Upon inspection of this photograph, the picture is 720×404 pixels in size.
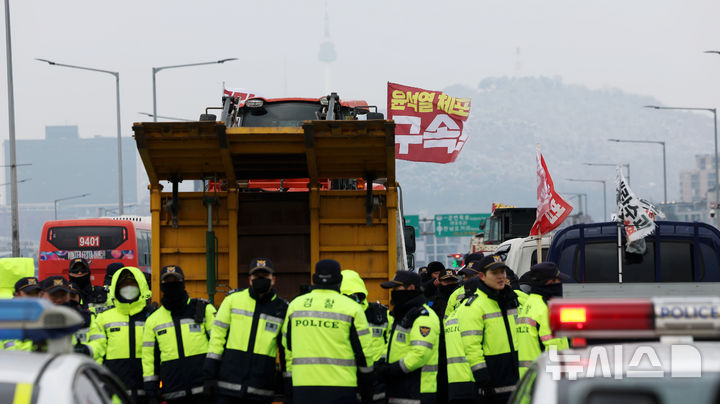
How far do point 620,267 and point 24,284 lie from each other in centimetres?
578

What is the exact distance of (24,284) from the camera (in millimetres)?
9695

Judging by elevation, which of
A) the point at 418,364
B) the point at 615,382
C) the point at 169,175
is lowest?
the point at 418,364

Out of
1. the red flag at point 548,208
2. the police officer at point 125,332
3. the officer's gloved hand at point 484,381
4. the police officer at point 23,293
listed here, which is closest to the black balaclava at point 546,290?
the officer's gloved hand at point 484,381

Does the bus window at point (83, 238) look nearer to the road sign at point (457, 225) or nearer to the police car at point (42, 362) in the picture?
the police car at point (42, 362)

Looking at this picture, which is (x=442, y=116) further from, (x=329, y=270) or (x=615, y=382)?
(x=615, y=382)

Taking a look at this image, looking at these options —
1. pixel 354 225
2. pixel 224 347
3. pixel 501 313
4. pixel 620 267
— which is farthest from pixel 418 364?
pixel 620 267

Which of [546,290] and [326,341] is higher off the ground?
[546,290]

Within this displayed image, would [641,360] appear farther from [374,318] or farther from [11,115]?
[11,115]

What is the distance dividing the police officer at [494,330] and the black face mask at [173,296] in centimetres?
209

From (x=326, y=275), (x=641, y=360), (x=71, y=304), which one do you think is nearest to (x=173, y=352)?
(x=71, y=304)

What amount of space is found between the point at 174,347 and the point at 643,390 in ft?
17.8

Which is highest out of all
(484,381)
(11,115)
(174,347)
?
(11,115)

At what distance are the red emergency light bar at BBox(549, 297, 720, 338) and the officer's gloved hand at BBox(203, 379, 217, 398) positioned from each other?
4824mm

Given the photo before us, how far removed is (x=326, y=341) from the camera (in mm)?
7996
